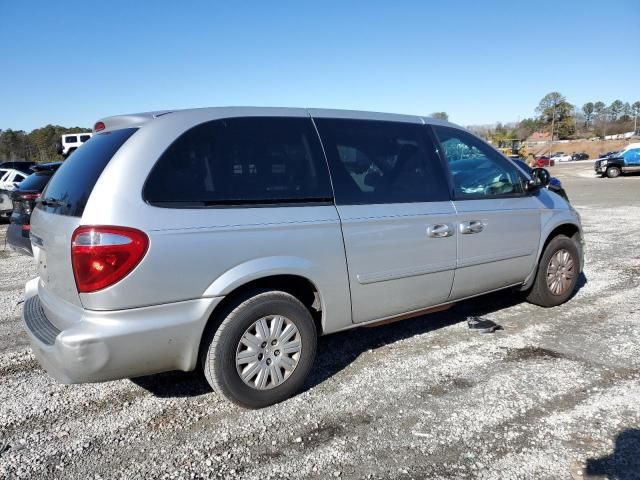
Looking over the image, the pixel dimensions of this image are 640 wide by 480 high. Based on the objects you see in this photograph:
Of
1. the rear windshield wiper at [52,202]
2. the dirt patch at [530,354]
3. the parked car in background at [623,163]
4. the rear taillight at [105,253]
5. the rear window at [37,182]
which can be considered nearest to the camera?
the rear taillight at [105,253]

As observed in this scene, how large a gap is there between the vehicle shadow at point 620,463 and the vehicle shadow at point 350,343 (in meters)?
1.73

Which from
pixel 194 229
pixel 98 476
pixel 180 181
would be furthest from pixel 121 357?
pixel 180 181

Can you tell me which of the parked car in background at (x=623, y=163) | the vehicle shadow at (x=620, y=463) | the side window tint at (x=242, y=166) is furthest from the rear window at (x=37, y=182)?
the parked car in background at (x=623, y=163)

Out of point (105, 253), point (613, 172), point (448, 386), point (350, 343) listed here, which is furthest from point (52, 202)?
point (613, 172)

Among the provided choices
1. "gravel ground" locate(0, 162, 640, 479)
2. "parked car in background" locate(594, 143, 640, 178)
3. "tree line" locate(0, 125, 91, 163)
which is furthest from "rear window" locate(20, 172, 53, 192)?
"tree line" locate(0, 125, 91, 163)

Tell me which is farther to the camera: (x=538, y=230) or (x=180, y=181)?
(x=538, y=230)

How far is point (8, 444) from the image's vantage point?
2816 mm

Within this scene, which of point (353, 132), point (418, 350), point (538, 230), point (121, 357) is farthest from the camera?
point (538, 230)

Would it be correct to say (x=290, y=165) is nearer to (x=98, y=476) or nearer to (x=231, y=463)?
(x=231, y=463)

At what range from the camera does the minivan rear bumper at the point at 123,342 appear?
2646 mm

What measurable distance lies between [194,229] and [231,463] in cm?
126

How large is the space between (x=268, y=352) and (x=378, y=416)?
78 cm

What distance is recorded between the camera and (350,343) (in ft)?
14.1

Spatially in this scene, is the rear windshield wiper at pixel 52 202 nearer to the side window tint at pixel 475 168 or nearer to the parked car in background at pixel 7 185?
the side window tint at pixel 475 168
